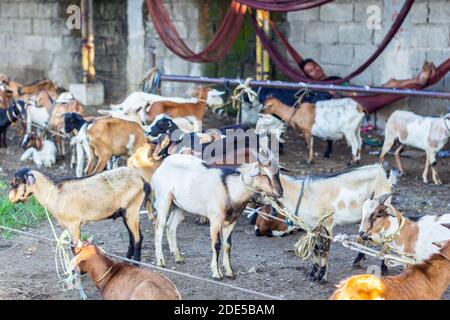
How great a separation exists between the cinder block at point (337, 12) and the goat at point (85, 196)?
6.25m

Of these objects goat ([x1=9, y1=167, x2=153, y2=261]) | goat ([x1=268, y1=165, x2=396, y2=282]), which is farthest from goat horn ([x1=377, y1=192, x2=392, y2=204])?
goat ([x1=9, y1=167, x2=153, y2=261])

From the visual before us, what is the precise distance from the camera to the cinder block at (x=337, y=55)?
13.4 metres

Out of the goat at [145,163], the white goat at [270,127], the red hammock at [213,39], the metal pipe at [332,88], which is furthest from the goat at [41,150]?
the goat at [145,163]

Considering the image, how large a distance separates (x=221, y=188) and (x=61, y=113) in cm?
512

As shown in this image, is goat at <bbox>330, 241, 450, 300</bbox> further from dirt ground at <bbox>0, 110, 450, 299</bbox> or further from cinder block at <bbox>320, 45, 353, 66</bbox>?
cinder block at <bbox>320, 45, 353, 66</bbox>

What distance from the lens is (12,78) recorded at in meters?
18.4

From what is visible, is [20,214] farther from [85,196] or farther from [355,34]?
[355,34]

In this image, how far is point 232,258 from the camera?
8219 millimetres

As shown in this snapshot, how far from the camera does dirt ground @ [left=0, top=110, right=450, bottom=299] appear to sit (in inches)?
288

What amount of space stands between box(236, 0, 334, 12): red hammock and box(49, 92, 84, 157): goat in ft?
8.45

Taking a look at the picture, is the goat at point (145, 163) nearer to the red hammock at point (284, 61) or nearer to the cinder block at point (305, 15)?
the red hammock at point (284, 61)

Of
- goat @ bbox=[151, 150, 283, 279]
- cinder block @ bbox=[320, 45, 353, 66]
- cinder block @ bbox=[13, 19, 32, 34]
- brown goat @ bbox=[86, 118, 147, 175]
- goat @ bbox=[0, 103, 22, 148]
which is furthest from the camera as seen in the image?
cinder block @ bbox=[13, 19, 32, 34]

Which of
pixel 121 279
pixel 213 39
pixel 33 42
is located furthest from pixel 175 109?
pixel 33 42

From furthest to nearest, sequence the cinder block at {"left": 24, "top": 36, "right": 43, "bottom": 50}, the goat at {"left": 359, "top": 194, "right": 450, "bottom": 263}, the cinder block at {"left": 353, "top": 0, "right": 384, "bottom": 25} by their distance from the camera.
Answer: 1. the cinder block at {"left": 24, "top": 36, "right": 43, "bottom": 50}
2. the cinder block at {"left": 353, "top": 0, "right": 384, "bottom": 25}
3. the goat at {"left": 359, "top": 194, "right": 450, "bottom": 263}
